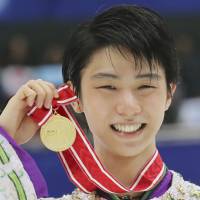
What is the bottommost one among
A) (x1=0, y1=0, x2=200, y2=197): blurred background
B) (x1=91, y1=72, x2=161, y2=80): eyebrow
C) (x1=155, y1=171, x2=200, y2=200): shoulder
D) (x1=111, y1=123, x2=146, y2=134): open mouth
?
(x1=0, y1=0, x2=200, y2=197): blurred background

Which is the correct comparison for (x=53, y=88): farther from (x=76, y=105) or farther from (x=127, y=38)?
(x=127, y=38)

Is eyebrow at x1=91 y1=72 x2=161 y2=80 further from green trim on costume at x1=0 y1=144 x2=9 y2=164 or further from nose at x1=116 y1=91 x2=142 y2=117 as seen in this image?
green trim on costume at x1=0 y1=144 x2=9 y2=164

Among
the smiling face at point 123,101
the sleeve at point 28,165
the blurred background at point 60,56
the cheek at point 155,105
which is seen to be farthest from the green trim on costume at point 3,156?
the blurred background at point 60,56

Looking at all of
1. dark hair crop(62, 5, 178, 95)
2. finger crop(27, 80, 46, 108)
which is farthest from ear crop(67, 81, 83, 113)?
finger crop(27, 80, 46, 108)

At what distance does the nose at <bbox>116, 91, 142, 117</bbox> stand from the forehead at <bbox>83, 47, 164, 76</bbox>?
0.05 m

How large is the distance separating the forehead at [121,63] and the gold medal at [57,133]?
14 cm

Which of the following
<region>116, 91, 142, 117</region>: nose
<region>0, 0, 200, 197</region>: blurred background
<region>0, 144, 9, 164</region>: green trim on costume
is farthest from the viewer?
<region>0, 0, 200, 197</region>: blurred background

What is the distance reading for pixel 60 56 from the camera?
20.5ft

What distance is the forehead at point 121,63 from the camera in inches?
72.1

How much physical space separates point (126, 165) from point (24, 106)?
0.96ft

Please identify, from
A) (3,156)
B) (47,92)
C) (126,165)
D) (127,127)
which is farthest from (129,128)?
(3,156)

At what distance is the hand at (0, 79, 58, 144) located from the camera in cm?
188

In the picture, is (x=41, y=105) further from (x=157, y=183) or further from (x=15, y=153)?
(x=157, y=183)

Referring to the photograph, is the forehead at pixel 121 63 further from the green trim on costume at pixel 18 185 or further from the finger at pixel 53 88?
A: the green trim on costume at pixel 18 185
